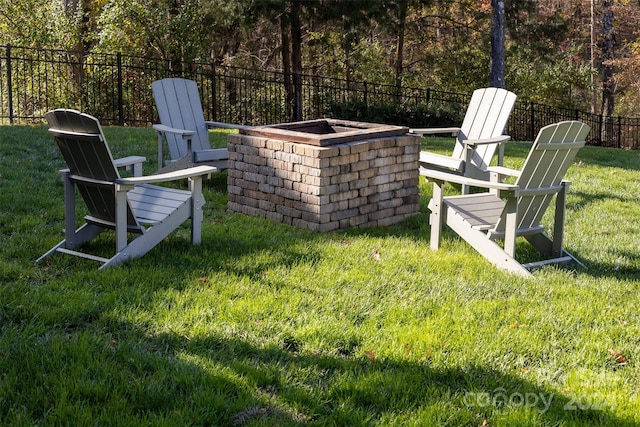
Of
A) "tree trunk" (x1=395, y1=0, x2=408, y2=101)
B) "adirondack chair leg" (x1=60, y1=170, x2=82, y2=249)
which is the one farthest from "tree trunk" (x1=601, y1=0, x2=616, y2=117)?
"adirondack chair leg" (x1=60, y1=170, x2=82, y2=249)

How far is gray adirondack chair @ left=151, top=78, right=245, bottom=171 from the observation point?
7.52m

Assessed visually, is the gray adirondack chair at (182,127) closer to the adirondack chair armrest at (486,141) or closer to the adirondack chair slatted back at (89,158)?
the adirondack chair armrest at (486,141)

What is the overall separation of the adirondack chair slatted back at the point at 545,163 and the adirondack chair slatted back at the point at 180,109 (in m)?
3.84

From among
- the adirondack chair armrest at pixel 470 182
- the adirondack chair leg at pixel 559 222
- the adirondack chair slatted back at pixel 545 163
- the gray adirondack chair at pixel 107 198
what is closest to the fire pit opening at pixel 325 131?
the adirondack chair armrest at pixel 470 182

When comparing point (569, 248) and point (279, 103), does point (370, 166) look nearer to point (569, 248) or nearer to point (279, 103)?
point (569, 248)

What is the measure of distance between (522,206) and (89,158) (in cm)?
283

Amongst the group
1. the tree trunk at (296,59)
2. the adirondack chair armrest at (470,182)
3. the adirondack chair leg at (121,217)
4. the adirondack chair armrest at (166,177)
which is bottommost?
the adirondack chair leg at (121,217)

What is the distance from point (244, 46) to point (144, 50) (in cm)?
410

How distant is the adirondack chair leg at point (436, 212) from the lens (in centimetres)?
556

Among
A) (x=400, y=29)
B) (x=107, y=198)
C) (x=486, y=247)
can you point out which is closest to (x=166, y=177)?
(x=107, y=198)

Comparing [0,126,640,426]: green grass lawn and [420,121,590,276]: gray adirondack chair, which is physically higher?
[420,121,590,276]: gray adirondack chair

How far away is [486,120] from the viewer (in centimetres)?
788

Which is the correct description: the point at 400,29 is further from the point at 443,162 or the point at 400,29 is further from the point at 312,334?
the point at 312,334

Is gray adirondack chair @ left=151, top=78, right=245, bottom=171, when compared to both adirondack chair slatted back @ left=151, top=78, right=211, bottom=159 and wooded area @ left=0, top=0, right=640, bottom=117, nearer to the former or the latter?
adirondack chair slatted back @ left=151, top=78, right=211, bottom=159
